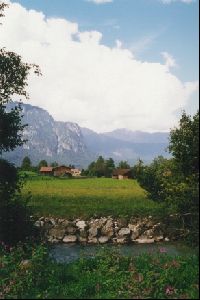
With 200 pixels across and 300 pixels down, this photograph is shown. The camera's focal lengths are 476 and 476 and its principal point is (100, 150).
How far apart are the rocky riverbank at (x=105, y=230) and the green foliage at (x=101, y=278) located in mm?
19190

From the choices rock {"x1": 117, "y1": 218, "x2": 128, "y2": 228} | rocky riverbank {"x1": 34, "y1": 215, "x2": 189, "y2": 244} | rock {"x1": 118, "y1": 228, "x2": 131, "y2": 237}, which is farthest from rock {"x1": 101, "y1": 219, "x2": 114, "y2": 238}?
rock {"x1": 117, "y1": 218, "x2": 128, "y2": 228}

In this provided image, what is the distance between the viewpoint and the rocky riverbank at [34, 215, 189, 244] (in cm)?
4222

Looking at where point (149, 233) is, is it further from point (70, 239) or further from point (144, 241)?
point (70, 239)

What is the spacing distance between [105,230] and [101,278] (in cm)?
2433

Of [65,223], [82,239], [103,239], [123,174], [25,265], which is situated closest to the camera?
[25,265]

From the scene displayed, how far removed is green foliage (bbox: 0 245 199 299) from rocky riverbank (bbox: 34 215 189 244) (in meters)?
19.2

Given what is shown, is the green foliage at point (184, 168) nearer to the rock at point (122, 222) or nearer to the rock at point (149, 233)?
the rock at point (149, 233)

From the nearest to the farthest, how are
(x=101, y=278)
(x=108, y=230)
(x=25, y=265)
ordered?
(x=101, y=278) < (x=25, y=265) < (x=108, y=230)

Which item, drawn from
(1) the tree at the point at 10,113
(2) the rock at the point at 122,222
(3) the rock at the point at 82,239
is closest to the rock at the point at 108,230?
(2) the rock at the point at 122,222

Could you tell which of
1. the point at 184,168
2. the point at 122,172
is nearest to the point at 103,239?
the point at 184,168

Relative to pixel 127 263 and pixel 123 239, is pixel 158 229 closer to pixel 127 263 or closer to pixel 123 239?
pixel 123 239

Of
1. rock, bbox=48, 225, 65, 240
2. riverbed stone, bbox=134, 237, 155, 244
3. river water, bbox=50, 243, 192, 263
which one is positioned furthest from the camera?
rock, bbox=48, 225, 65, 240

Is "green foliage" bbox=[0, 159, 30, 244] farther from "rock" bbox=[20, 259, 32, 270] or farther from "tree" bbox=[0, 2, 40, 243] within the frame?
"rock" bbox=[20, 259, 32, 270]

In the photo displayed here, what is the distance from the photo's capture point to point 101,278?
64.1 feet
